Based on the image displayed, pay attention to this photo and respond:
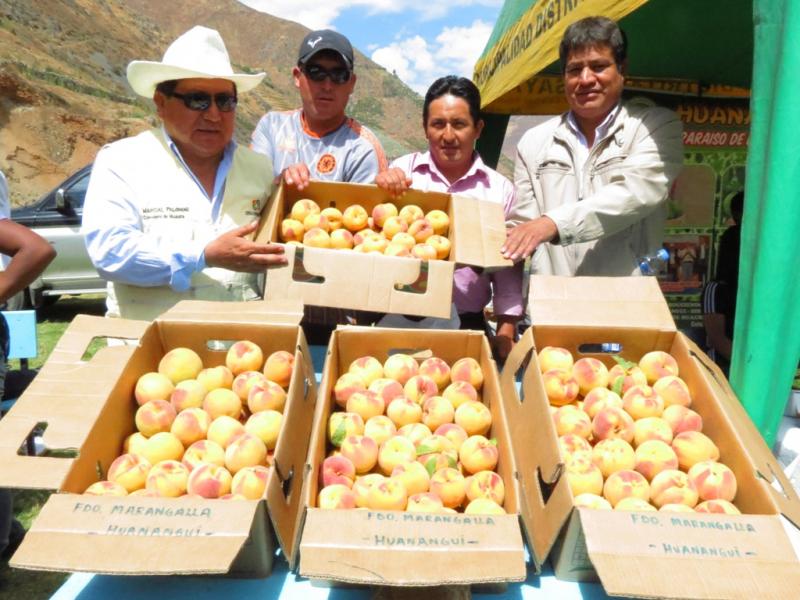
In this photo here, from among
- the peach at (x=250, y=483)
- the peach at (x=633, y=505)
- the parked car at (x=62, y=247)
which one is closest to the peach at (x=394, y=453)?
the peach at (x=250, y=483)

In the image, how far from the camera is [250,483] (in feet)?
4.68

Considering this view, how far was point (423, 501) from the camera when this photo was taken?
4.68ft

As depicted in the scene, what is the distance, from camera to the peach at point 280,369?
6.04ft

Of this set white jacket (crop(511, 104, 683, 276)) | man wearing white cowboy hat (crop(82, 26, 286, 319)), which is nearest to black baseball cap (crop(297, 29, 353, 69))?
man wearing white cowboy hat (crop(82, 26, 286, 319))

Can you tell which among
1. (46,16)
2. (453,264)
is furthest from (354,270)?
(46,16)

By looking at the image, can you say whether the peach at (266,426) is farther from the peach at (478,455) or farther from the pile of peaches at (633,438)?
the pile of peaches at (633,438)

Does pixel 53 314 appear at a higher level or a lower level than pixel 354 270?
lower

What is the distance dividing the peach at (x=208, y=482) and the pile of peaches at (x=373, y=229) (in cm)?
105

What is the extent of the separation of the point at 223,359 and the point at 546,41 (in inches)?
115

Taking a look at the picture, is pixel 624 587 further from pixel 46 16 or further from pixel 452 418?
pixel 46 16

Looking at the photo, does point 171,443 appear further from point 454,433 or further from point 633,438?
point 633,438

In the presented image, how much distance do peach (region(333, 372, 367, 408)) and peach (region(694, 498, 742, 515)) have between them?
0.94m

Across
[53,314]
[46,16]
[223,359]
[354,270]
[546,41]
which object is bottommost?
[53,314]

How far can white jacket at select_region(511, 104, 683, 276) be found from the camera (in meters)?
2.39
